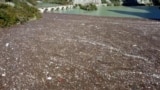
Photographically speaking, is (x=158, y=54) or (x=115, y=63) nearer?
(x=115, y=63)

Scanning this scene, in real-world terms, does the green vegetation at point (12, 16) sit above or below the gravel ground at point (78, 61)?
above

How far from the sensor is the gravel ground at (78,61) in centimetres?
1581

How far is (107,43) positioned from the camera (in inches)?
988

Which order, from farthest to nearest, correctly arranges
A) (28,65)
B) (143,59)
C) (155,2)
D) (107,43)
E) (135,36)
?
(155,2) → (135,36) → (107,43) → (143,59) → (28,65)

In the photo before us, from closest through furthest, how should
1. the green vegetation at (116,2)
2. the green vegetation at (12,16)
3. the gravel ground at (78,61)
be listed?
1. the gravel ground at (78,61)
2. the green vegetation at (12,16)
3. the green vegetation at (116,2)

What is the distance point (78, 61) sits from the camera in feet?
64.1

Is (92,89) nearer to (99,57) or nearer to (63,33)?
(99,57)

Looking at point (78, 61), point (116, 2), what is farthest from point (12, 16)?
point (116, 2)

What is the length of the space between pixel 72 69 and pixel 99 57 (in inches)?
128

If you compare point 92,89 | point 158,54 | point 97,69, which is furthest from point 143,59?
point 92,89

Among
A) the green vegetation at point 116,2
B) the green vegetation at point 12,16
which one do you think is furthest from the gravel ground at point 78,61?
the green vegetation at point 116,2

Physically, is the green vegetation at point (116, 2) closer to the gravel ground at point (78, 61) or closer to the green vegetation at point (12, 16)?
the green vegetation at point (12, 16)

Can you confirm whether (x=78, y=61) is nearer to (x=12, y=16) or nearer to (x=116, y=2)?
(x=12, y=16)

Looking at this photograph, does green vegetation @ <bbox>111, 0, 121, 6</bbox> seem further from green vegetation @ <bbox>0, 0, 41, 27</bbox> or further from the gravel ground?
A: the gravel ground
